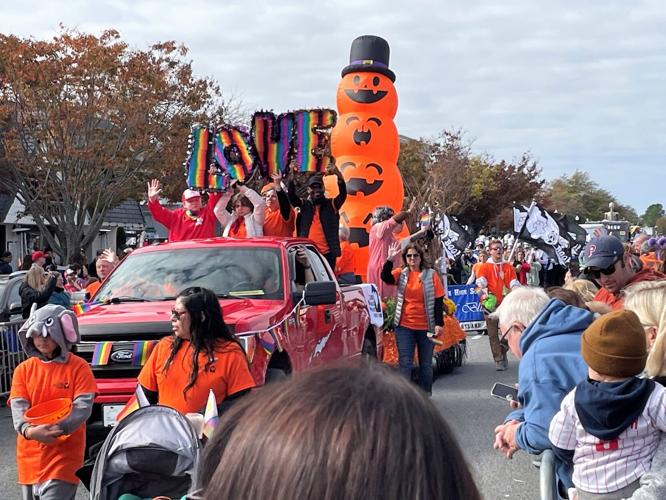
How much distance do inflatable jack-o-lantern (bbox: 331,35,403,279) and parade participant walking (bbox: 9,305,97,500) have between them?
14.0 m

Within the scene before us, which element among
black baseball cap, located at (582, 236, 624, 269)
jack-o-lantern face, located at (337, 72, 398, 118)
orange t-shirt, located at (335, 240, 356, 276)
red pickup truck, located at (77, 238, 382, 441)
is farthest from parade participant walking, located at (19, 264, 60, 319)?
jack-o-lantern face, located at (337, 72, 398, 118)

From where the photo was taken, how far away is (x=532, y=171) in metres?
53.4

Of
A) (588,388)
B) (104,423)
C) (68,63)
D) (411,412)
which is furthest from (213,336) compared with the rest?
(68,63)

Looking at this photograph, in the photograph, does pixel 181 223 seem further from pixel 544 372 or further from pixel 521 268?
pixel 521 268

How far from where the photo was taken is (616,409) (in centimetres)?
287

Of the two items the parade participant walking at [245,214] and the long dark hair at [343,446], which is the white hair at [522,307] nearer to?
the long dark hair at [343,446]

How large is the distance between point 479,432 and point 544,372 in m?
4.58

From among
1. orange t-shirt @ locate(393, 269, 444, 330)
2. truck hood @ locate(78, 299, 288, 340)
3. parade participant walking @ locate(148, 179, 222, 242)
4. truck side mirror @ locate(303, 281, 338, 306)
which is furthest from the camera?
orange t-shirt @ locate(393, 269, 444, 330)

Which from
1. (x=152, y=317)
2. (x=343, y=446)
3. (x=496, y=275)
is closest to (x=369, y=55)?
(x=496, y=275)

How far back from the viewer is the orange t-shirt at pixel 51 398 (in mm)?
4281

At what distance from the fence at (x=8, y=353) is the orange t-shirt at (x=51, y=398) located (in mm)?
5539

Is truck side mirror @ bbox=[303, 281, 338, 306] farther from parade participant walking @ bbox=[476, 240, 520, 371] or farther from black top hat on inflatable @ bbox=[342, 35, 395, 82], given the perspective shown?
black top hat on inflatable @ bbox=[342, 35, 395, 82]

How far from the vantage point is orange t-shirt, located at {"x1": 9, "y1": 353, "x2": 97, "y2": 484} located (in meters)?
4.28

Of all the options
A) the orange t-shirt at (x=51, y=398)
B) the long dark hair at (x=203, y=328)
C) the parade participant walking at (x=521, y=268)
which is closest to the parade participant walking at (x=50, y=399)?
the orange t-shirt at (x=51, y=398)
